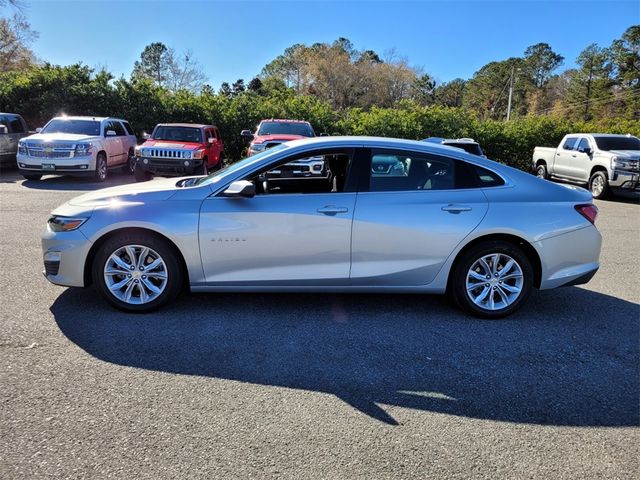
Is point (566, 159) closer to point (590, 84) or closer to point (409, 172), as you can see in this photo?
point (409, 172)

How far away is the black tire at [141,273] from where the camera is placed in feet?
14.7

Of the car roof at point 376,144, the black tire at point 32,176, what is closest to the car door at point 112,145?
the black tire at point 32,176

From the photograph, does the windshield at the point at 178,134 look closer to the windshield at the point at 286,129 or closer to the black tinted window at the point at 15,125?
the windshield at the point at 286,129

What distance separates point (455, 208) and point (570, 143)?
561 inches

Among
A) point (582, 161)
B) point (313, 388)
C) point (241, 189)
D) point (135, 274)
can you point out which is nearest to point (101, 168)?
point (135, 274)

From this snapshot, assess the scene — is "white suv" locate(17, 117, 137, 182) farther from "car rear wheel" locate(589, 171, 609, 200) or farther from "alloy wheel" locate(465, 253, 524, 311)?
"car rear wheel" locate(589, 171, 609, 200)

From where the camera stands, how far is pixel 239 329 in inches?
170

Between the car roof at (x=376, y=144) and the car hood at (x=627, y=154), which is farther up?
the car hood at (x=627, y=154)

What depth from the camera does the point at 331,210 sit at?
451 centimetres

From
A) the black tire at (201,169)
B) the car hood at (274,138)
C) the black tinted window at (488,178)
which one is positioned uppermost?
the car hood at (274,138)

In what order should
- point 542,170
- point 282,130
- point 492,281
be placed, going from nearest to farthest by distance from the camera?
point 492,281
point 282,130
point 542,170

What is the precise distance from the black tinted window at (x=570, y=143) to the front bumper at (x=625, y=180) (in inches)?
95.5

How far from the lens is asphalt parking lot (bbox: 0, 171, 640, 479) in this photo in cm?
268

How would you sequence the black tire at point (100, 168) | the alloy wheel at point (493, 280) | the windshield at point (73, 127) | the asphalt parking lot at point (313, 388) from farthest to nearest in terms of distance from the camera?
1. the windshield at point (73, 127)
2. the black tire at point (100, 168)
3. the alloy wheel at point (493, 280)
4. the asphalt parking lot at point (313, 388)
